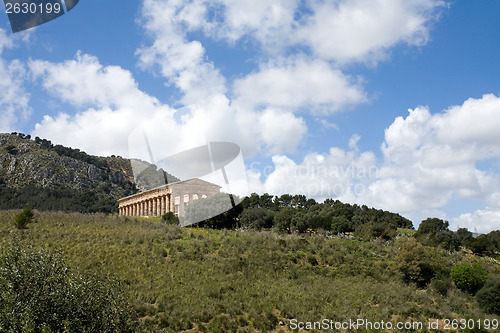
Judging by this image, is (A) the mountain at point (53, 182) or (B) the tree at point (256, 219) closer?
(B) the tree at point (256, 219)

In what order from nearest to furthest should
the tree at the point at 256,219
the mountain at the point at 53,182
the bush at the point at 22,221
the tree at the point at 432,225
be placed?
the bush at the point at 22,221 → the tree at the point at 256,219 → the tree at the point at 432,225 → the mountain at the point at 53,182

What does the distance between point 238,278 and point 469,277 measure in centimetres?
1752

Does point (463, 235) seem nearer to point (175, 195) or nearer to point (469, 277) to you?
point (469, 277)

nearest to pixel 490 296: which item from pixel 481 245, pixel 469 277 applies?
pixel 469 277

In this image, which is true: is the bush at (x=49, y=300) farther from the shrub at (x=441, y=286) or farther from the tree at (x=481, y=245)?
the tree at (x=481, y=245)

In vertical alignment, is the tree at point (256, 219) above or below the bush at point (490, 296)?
above

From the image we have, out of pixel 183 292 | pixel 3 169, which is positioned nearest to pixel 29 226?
pixel 183 292

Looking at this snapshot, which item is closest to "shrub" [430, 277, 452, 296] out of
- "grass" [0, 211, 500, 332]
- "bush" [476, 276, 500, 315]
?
"grass" [0, 211, 500, 332]

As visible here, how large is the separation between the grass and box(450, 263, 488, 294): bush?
3.23 feet

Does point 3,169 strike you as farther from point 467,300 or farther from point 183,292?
point 467,300

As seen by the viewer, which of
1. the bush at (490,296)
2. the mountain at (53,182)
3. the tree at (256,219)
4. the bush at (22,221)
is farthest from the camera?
the mountain at (53,182)

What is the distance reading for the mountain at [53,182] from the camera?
8469cm

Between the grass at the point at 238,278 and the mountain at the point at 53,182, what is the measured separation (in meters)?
36.8

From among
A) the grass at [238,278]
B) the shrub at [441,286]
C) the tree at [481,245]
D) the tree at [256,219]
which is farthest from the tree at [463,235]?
the shrub at [441,286]
